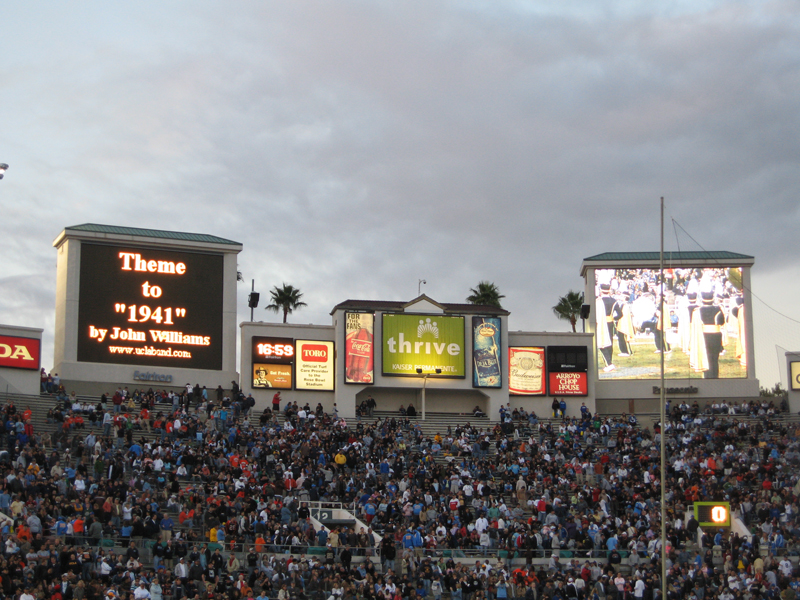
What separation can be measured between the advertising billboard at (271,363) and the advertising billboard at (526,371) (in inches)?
427

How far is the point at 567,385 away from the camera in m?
59.0

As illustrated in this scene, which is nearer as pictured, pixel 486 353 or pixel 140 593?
pixel 140 593

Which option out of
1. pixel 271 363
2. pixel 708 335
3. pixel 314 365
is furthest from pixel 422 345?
pixel 708 335

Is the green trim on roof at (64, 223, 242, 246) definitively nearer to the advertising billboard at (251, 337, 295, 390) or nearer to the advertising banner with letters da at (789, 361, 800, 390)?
the advertising billboard at (251, 337, 295, 390)

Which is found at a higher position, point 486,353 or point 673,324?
point 673,324

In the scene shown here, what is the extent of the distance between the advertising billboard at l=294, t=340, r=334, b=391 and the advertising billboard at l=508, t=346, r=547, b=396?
8937mm

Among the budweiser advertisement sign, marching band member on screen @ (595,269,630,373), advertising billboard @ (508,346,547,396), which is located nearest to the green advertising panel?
advertising billboard @ (508,346,547,396)

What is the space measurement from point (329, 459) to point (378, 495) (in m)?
4.05

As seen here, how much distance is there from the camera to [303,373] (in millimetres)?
56438

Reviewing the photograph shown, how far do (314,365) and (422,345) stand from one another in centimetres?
526

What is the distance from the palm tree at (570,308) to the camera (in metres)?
70.6

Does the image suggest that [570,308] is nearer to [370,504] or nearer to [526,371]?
[526,371]

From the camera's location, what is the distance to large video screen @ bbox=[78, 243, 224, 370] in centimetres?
5453

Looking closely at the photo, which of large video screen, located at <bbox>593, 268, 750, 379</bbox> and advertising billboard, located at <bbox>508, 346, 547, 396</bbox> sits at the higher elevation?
large video screen, located at <bbox>593, 268, 750, 379</bbox>
